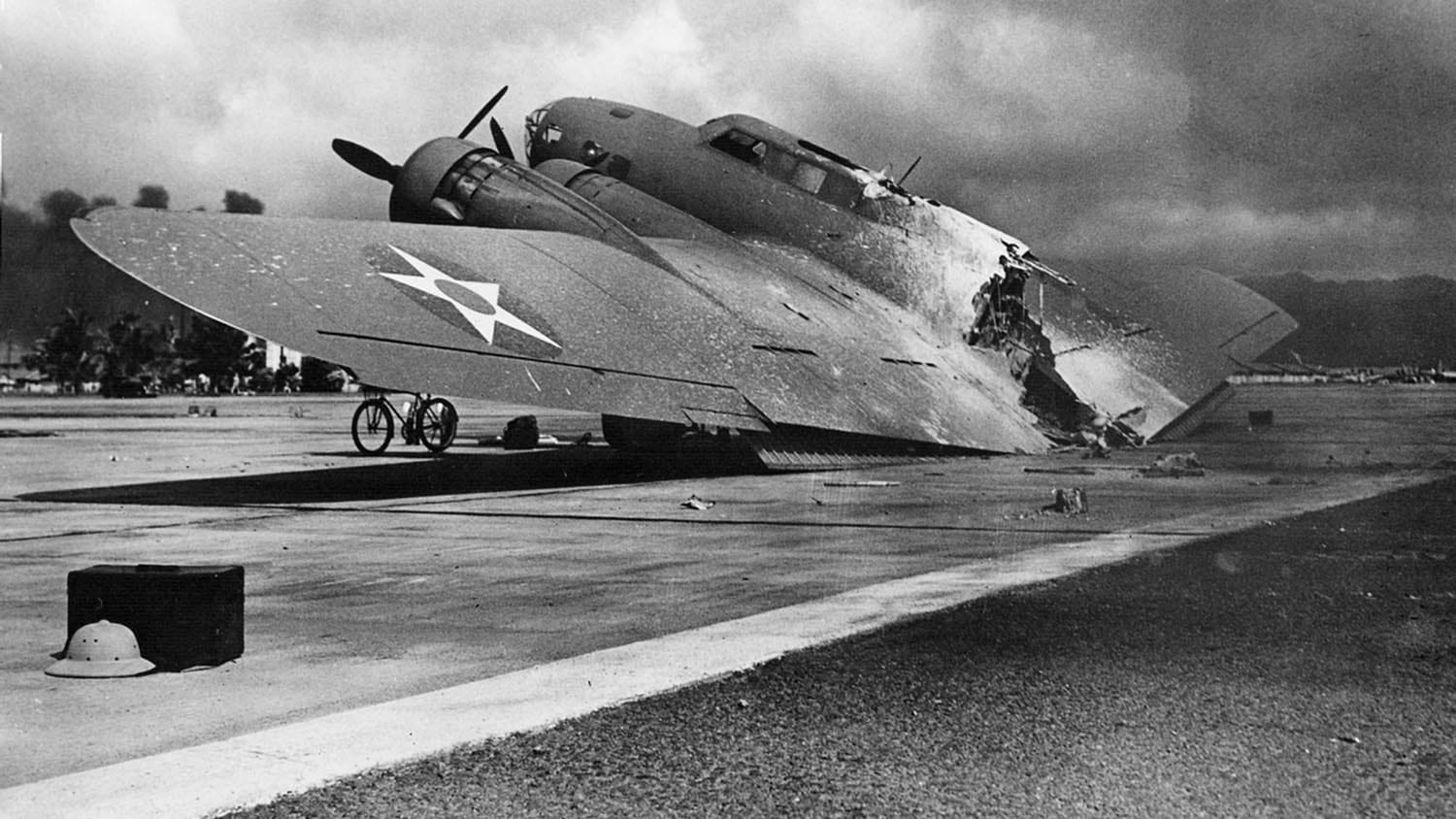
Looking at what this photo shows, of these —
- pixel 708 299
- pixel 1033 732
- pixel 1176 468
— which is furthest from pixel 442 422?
pixel 1033 732

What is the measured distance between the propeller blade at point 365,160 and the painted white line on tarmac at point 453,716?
15890 millimetres

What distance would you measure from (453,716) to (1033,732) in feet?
7.77

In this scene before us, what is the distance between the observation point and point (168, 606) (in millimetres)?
6508

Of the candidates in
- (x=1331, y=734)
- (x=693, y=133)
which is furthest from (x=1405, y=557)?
(x=693, y=133)

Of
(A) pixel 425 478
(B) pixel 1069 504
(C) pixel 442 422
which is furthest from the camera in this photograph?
(C) pixel 442 422

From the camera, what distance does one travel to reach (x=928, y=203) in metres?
24.4

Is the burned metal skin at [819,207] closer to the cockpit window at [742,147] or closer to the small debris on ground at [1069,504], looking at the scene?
the cockpit window at [742,147]

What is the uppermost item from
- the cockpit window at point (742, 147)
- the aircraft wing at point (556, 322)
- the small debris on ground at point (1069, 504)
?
the cockpit window at point (742, 147)

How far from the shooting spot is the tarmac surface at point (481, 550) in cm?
589

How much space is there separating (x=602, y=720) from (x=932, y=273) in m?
19.0

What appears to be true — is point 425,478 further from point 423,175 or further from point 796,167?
point 796,167

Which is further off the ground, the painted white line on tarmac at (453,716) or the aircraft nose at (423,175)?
the aircraft nose at (423,175)

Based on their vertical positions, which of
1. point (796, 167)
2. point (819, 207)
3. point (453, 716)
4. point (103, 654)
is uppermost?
point (796, 167)

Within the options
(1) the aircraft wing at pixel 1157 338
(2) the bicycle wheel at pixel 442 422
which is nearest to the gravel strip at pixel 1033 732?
(1) the aircraft wing at pixel 1157 338
